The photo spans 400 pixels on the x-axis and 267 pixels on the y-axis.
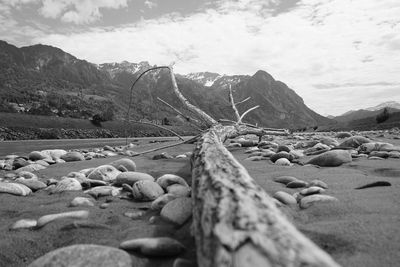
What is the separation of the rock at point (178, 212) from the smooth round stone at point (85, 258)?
75 centimetres

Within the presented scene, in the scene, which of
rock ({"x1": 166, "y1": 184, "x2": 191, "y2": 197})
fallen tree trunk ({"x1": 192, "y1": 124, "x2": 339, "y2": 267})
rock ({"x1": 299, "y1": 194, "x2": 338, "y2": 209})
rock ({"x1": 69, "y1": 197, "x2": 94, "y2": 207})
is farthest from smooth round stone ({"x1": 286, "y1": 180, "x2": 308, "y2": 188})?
rock ({"x1": 69, "y1": 197, "x2": 94, "y2": 207})

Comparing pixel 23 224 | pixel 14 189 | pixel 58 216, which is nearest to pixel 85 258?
pixel 58 216

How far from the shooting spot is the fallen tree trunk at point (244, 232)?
4.15 feet

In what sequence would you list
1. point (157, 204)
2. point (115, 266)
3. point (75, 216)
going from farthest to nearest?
point (157, 204) → point (75, 216) → point (115, 266)

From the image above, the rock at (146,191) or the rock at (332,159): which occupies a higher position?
the rock at (332,159)

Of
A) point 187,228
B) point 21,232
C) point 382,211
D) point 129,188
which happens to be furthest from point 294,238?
point 129,188

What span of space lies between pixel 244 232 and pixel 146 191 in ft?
7.91

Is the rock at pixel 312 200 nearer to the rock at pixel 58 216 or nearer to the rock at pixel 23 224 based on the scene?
the rock at pixel 58 216

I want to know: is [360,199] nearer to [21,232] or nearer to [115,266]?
[115,266]

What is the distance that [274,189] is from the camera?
370 cm

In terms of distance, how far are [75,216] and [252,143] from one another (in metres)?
7.70

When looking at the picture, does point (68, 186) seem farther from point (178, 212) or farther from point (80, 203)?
point (178, 212)

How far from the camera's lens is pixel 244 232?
4.62 feet

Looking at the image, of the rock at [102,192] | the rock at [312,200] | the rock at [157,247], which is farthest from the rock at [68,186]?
the rock at [312,200]
